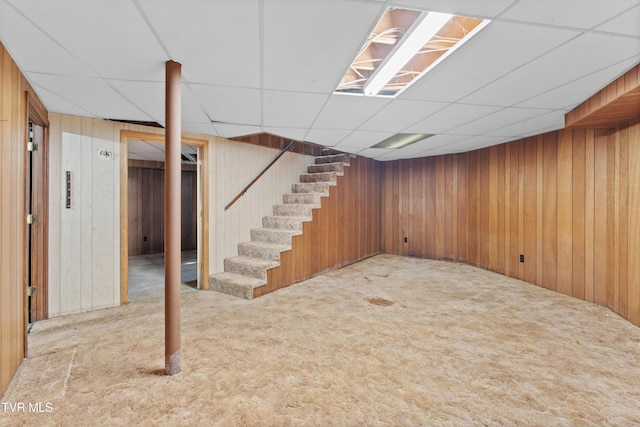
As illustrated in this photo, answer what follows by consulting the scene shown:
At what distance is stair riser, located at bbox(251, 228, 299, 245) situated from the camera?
13.6 ft

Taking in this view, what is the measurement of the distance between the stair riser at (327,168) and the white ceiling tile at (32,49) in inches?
145

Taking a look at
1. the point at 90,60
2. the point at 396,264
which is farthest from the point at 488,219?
the point at 90,60

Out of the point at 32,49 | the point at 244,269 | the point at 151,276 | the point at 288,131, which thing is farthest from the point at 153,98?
the point at 151,276

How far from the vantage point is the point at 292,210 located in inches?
185

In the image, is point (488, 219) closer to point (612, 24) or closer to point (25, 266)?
point (612, 24)

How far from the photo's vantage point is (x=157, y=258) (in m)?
6.37

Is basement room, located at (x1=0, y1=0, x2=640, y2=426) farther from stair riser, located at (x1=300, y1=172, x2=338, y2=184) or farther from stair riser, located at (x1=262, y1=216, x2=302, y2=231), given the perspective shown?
stair riser, located at (x1=300, y1=172, x2=338, y2=184)

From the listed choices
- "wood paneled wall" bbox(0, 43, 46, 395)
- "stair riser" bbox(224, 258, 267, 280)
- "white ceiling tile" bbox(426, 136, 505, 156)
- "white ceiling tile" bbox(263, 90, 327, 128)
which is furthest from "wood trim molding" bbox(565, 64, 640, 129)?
"wood paneled wall" bbox(0, 43, 46, 395)

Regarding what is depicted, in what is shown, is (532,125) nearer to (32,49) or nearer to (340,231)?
(340,231)

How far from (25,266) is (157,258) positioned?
14.7 ft

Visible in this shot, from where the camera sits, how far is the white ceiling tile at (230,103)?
236 cm

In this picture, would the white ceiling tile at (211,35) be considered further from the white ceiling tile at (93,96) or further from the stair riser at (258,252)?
the stair riser at (258,252)

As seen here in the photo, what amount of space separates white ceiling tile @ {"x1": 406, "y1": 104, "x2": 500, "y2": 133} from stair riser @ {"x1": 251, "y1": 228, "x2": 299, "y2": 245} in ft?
7.24

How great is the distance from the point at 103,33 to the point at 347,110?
195 centimetres
